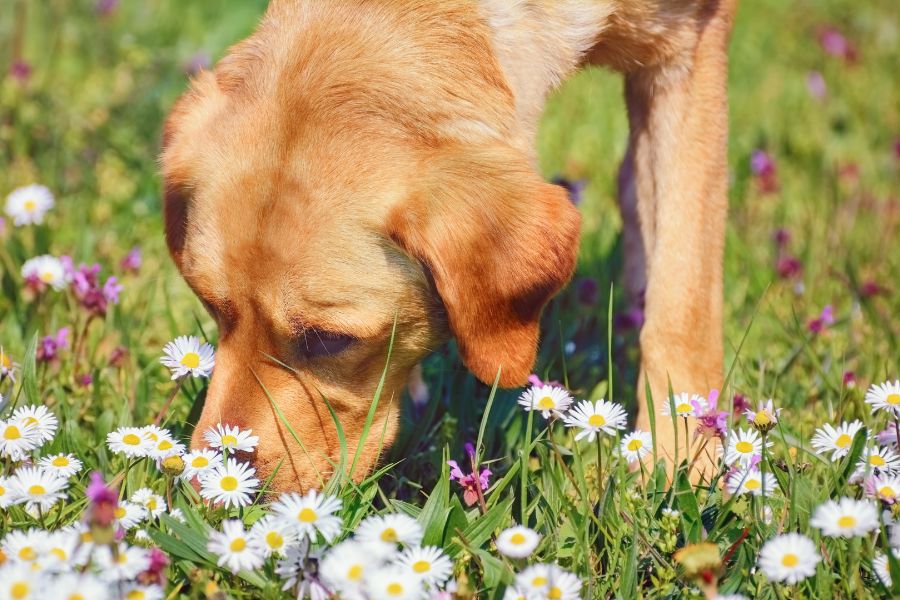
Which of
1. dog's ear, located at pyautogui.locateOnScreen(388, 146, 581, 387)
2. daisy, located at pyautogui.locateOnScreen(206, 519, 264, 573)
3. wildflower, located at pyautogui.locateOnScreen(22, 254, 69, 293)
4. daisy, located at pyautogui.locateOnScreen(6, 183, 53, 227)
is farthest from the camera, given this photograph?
daisy, located at pyautogui.locateOnScreen(6, 183, 53, 227)

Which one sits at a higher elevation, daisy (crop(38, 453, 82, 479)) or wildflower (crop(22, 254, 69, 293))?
daisy (crop(38, 453, 82, 479))

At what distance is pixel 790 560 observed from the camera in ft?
6.02

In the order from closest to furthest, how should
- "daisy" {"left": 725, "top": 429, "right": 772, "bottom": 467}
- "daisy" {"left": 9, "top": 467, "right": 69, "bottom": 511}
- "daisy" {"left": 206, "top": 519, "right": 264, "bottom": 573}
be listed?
"daisy" {"left": 206, "top": 519, "right": 264, "bottom": 573}, "daisy" {"left": 9, "top": 467, "right": 69, "bottom": 511}, "daisy" {"left": 725, "top": 429, "right": 772, "bottom": 467}

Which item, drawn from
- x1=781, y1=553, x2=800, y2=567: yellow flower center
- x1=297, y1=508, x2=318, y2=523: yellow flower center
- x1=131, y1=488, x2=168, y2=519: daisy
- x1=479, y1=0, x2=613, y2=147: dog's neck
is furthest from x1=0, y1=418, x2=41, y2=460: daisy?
x1=781, y1=553, x2=800, y2=567: yellow flower center

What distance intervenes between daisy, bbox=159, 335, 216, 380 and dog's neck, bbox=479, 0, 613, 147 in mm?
1040

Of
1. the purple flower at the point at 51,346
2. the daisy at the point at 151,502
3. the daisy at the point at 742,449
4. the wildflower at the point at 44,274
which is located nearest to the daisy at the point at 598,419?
the daisy at the point at 742,449

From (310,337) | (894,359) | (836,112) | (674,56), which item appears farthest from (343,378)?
(836,112)

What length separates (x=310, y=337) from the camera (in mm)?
2588

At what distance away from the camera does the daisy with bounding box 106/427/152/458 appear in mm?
2223

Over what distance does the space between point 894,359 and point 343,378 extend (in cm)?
178

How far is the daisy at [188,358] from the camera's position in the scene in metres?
2.52

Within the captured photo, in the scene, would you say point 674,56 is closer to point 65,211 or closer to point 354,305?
point 354,305

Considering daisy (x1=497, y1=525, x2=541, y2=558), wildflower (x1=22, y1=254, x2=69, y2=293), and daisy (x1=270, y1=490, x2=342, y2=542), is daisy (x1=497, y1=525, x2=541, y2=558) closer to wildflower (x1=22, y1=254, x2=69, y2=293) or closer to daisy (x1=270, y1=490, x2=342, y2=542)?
daisy (x1=270, y1=490, x2=342, y2=542)

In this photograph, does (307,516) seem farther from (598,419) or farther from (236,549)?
(598,419)
